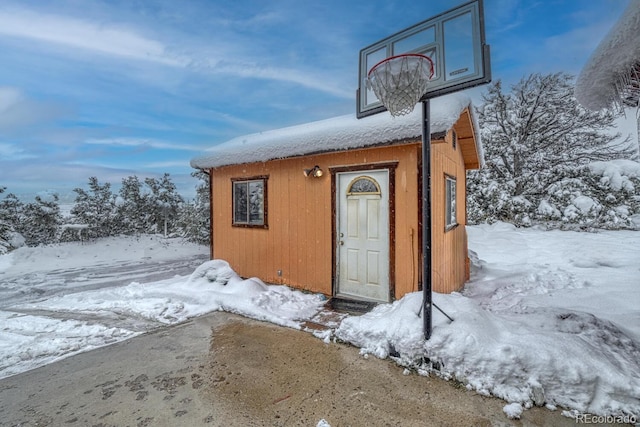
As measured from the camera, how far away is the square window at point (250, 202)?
6.02m

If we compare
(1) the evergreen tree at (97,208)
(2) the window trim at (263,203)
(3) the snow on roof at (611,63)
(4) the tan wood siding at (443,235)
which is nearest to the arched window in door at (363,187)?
(4) the tan wood siding at (443,235)

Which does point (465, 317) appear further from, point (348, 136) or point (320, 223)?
point (348, 136)

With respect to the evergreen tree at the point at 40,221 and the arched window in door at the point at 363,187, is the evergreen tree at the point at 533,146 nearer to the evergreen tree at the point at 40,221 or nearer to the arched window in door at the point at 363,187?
the arched window in door at the point at 363,187

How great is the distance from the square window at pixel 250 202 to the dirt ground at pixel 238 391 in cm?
311

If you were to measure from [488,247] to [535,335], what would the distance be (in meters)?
8.76

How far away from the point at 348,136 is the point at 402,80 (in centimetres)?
189

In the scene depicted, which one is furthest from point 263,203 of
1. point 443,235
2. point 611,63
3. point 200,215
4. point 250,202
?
point 200,215

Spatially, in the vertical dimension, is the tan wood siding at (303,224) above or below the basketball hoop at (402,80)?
below

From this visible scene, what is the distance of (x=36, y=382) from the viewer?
8.77ft

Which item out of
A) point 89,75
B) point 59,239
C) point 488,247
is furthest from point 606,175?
point 59,239

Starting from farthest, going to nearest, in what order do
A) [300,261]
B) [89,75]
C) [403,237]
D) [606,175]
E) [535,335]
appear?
1. [606,175]
2. [89,75]
3. [300,261]
4. [403,237]
5. [535,335]

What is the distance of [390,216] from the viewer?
4449 millimetres

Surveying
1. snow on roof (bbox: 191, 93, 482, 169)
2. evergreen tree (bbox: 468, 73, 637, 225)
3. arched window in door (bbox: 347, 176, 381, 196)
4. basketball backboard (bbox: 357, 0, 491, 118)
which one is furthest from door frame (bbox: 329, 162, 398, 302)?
evergreen tree (bbox: 468, 73, 637, 225)

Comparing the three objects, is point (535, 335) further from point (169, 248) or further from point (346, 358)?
point (169, 248)
